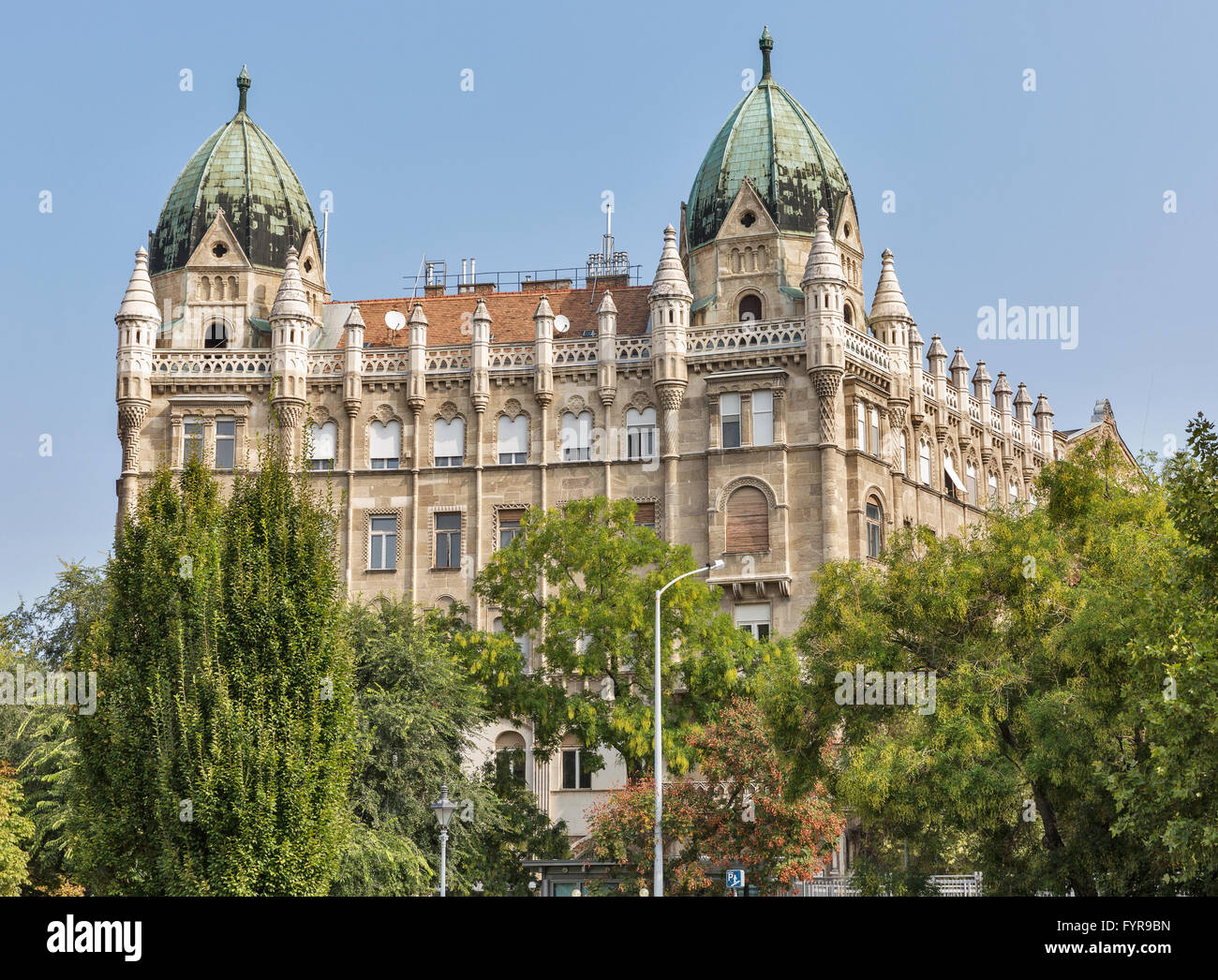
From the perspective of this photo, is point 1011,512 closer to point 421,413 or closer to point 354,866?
point 354,866

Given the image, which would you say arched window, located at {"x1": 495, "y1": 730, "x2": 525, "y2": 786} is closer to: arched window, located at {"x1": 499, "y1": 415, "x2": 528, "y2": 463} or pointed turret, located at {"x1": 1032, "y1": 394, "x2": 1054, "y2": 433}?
arched window, located at {"x1": 499, "y1": 415, "x2": 528, "y2": 463}

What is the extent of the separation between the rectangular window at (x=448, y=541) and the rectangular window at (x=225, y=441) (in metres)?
9.69

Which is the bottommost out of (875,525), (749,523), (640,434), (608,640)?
(608,640)

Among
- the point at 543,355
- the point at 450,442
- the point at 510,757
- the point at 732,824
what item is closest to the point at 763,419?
the point at 543,355

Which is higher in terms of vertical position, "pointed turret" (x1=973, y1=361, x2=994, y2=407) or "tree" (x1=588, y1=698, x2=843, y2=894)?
"pointed turret" (x1=973, y1=361, x2=994, y2=407)

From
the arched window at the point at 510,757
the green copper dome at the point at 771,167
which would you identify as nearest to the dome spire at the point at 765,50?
the green copper dome at the point at 771,167

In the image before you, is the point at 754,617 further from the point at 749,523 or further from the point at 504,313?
the point at 504,313

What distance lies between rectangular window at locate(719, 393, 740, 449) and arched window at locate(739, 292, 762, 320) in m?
5.22

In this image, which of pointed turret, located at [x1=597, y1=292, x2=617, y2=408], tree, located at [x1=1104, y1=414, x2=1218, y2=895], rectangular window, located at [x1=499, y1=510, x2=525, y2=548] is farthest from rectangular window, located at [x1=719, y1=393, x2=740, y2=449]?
tree, located at [x1=1104, y1=414, x2=1218, y2=895]

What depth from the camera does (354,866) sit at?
4691 centimetres

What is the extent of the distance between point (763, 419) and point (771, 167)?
1265 centimetres

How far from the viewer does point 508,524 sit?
73.4 m

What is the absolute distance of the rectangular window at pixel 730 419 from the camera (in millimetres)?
71500

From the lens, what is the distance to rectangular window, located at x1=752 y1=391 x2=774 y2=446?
71213 mm
